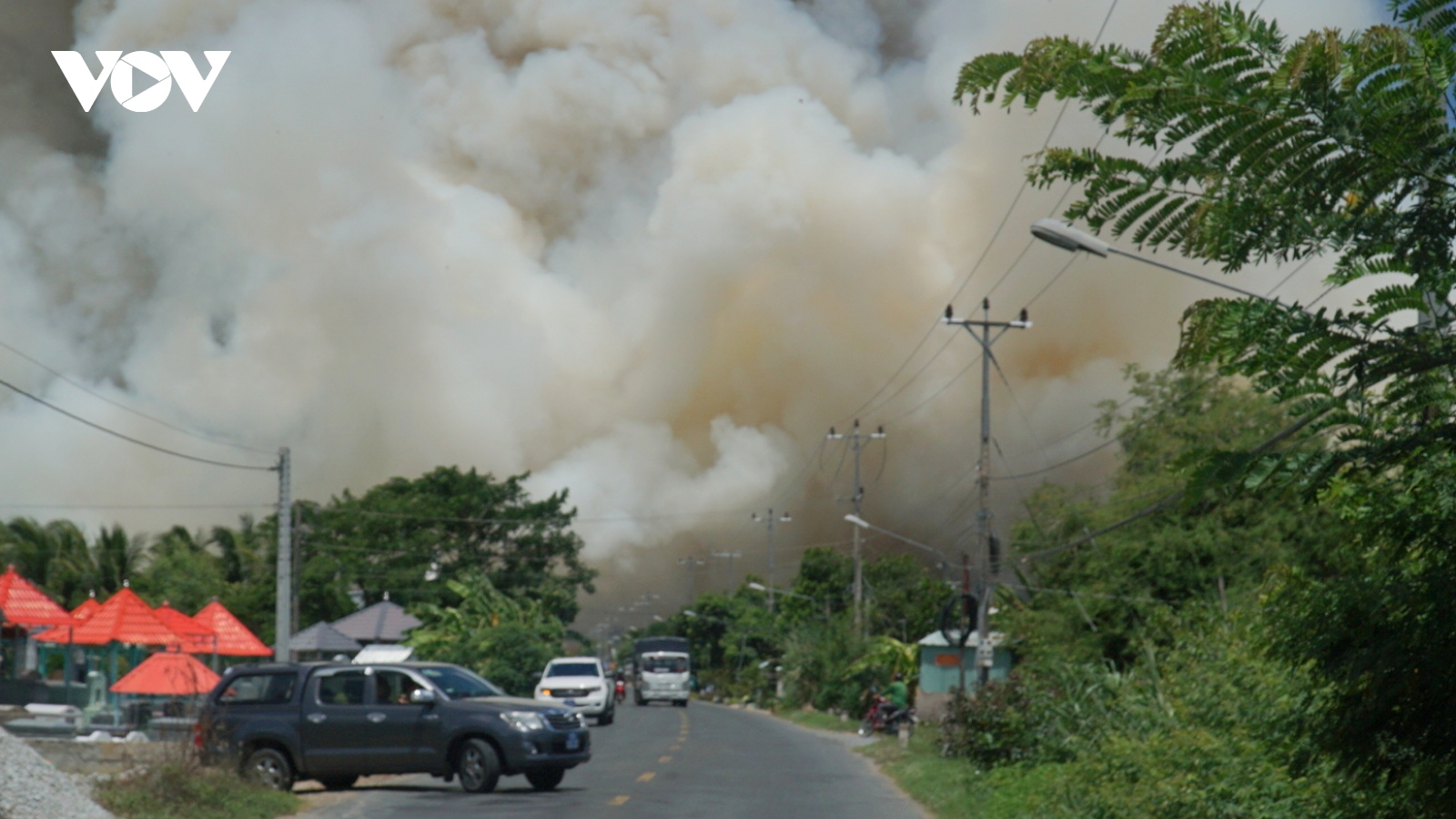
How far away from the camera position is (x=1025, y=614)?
40375mm

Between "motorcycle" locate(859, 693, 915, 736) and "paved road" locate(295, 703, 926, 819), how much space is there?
20.4 ft

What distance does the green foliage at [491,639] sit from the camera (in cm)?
4903

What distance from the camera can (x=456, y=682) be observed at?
860 inches

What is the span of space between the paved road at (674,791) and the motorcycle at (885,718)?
20.4 feet

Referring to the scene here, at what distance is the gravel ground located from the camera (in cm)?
1360

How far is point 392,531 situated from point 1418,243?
261ft

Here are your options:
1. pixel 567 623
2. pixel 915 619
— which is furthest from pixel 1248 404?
pixel 567 623

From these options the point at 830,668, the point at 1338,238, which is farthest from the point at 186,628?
the point at 830,668

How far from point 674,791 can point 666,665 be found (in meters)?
Result: 54.0

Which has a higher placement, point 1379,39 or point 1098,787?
point 1379,39

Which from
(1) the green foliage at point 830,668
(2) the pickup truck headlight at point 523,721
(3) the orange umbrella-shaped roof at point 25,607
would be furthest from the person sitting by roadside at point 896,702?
(3) the orange umbrella-shaped roof at point 25,607

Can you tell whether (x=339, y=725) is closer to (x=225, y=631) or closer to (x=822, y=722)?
(x=225, y=631)

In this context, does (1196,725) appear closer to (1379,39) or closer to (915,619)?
(1379,39)

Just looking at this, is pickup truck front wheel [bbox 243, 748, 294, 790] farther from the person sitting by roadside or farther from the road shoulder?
the person sitting by roadside
